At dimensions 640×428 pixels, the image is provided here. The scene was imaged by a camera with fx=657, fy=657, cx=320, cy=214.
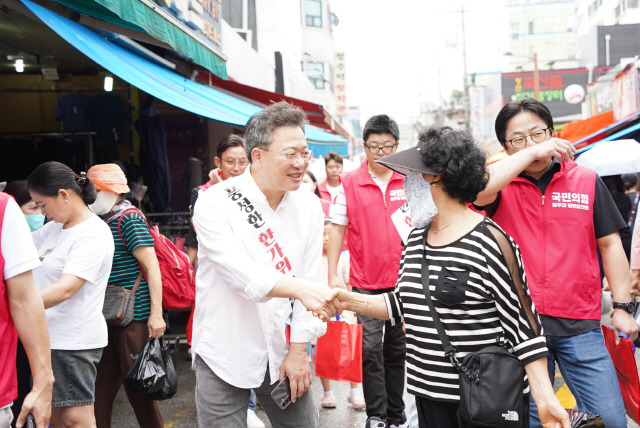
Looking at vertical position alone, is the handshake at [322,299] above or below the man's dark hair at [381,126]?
below

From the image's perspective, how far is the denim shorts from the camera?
12.4ft

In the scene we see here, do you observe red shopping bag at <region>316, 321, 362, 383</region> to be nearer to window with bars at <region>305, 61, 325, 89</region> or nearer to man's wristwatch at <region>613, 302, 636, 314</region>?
man's wristwatch at <region>613, 302, 636, 314</region>

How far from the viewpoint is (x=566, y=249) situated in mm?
3594

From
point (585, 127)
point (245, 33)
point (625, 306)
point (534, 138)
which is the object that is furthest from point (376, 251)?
point (585, 127)

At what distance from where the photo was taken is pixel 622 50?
39.8 meters

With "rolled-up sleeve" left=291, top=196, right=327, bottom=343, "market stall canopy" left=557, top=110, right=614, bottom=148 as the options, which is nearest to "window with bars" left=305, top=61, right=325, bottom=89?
"market stall canopy" left=557, top=110, right=614, bottom=148

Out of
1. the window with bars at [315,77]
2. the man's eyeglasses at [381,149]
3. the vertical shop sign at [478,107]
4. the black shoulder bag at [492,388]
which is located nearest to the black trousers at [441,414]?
the black shoulder bag at [492,388]

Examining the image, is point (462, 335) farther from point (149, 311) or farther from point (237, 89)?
point (237, 89)

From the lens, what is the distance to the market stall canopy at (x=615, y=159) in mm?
9258

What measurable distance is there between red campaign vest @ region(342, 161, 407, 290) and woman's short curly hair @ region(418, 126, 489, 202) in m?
2.42

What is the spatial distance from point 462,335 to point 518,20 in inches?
3642

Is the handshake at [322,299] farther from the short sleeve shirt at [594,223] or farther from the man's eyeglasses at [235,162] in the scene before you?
the man's eyeglasses at [235,162]

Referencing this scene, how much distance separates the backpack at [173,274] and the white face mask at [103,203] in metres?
0.49

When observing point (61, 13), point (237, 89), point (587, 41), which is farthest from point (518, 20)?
point (61, 13)
